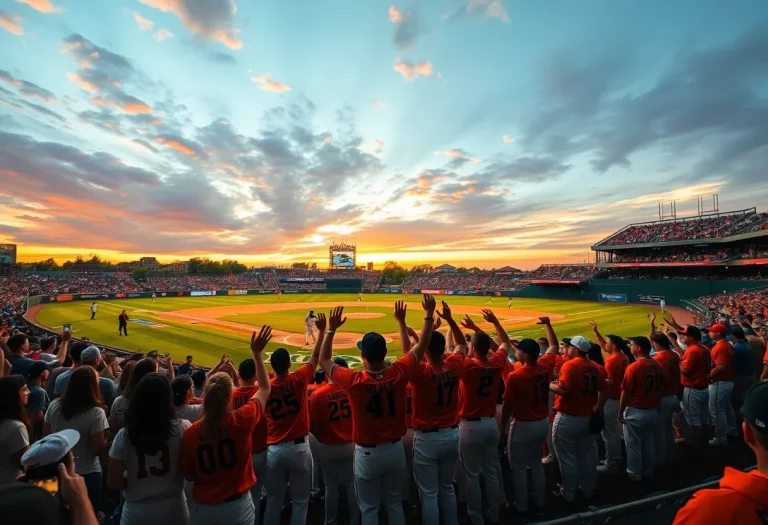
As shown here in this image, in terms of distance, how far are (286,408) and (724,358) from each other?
8.58 metres

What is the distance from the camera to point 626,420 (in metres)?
6.41

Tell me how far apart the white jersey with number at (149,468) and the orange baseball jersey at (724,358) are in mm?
9604

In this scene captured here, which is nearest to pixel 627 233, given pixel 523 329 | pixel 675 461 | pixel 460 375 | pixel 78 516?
pixel 523 329

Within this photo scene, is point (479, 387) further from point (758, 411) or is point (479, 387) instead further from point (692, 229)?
point (692, 229)

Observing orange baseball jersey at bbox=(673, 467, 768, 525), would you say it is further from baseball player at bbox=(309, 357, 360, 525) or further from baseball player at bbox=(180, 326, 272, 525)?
baseball player at bbox=(309, 357, 360, 525)

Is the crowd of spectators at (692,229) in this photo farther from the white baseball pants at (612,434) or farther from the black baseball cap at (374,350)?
the black baseball cap at (374,350)

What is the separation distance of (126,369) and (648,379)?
841 cm

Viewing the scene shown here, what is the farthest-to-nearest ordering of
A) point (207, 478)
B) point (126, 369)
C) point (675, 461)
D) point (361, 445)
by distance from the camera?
1. point (675, 461)
2. point (126, 369)
3. point (361, 445)
4. point (207, 478)

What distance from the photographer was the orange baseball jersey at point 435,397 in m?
4.77

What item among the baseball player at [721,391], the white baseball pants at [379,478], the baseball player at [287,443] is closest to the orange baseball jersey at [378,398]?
the white baseball pants at [379,478]

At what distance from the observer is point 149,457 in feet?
10.6

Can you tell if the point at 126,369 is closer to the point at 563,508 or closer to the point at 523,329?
the point at 563,508

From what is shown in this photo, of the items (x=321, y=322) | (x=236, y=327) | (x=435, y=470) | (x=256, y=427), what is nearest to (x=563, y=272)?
(x=236, y=327)

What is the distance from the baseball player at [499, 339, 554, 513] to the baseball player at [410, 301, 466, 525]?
122cm
